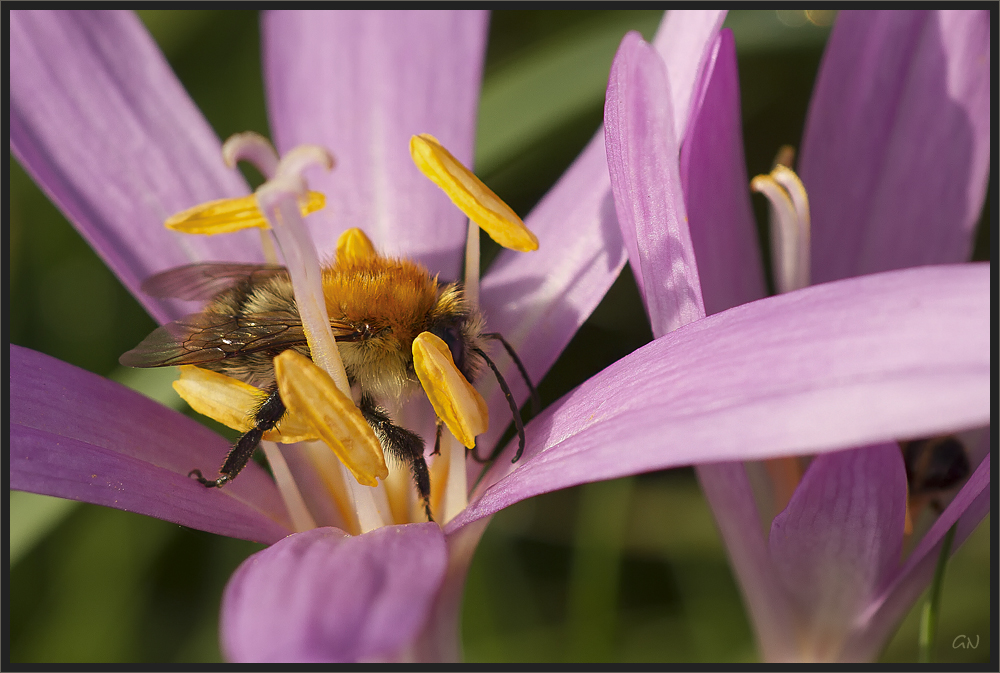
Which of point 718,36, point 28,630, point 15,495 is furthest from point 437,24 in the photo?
point 28,630

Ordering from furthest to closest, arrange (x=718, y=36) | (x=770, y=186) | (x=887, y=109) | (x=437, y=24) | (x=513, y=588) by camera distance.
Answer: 1. (x=513, y=588)
2. (x=437, y=24)
3. (x=887, y=109)
4. (x=770, y=186)
5. (x=718, y=36)

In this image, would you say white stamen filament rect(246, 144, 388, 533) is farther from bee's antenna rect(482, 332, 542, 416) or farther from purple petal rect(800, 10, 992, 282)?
purple petal rect(800, 10, 992, 282)

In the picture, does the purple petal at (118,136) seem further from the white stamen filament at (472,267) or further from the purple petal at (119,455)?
the white stamen filament at (472,267)

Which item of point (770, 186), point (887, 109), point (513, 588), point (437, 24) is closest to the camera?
point (770, 186)

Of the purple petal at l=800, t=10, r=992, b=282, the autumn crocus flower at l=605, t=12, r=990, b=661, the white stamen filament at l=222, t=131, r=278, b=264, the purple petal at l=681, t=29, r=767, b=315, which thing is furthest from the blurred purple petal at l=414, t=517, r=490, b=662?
the purple petal at l=800, t=10, r=992, b=282

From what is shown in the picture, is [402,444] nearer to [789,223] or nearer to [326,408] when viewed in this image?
[326,408]

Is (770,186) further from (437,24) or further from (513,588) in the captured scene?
(513,588)

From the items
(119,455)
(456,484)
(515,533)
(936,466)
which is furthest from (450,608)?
(515,533)
